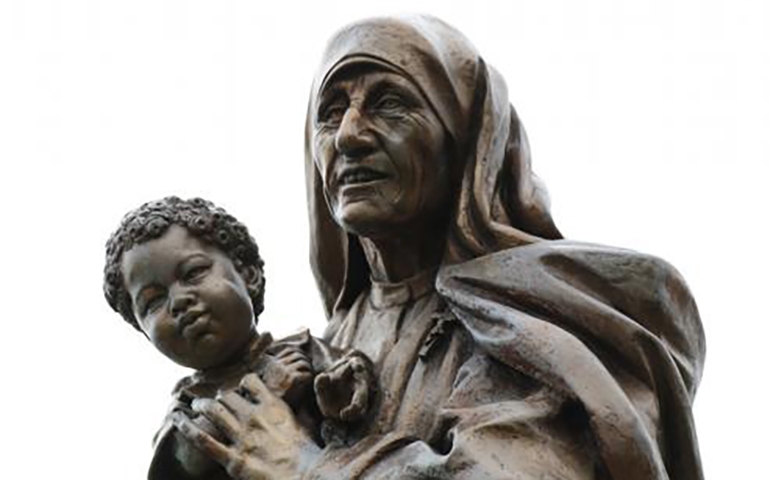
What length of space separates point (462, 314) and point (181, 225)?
930 mm

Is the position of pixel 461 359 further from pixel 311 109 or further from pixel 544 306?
pixel 311 109

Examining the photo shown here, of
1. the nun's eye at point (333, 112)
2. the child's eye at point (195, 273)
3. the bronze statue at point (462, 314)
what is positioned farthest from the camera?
the nun's eye at point (333, 112)

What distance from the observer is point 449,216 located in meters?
6.75

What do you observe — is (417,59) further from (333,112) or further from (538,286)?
(538,286)

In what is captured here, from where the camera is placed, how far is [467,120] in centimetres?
671

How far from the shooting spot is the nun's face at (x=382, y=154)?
6.55 metres

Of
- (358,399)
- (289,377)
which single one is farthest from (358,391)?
(289,377)

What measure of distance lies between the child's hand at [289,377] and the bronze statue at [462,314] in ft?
0.15

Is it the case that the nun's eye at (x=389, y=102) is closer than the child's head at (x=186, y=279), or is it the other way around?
the child's head at (x=186, y=279)

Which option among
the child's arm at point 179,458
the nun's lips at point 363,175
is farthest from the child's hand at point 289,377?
the nun's lips at point 363,175

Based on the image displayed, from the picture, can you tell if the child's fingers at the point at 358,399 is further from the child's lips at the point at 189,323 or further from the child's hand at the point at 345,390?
the child's lips at the point at 189,323

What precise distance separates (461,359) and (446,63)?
38.8 inches

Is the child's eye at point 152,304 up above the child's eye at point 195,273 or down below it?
below

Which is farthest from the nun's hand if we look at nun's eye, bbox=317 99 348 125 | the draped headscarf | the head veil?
nun's eye, bbox=317 99 348 125
